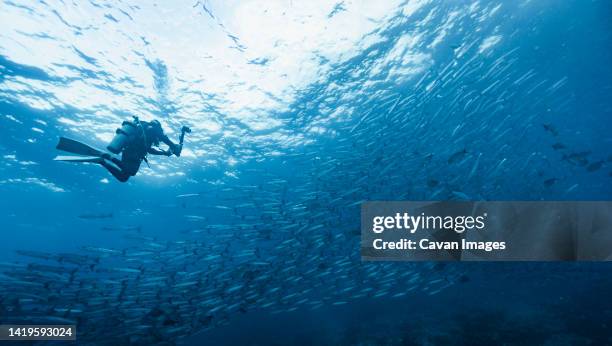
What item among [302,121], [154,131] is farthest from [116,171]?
[302,121]

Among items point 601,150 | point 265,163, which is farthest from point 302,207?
point 601,150

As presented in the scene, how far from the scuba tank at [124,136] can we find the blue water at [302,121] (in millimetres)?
4928

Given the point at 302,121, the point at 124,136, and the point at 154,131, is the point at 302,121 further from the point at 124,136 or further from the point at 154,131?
the point at 124,136

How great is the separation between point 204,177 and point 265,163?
19.7 ft

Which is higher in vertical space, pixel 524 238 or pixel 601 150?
pixel 601 150

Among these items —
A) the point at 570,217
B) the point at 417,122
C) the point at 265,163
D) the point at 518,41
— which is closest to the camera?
the point at 570,217

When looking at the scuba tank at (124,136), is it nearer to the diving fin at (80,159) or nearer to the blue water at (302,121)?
the diving fin at (80,159)

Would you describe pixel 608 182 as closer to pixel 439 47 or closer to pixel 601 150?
pixel 601 150

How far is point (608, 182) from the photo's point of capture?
36.6m

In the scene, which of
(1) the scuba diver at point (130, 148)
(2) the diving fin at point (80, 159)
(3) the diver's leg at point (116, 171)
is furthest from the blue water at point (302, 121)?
(2) the diving fin at point (80, 159)

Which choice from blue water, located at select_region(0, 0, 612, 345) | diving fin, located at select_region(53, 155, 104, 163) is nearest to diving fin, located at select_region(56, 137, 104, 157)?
diving fin, located at select_region(53, 155, 104, 163)

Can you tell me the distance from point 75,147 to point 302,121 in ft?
42.0

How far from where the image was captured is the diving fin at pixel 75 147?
6332 mm

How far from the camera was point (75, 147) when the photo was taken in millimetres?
6531
